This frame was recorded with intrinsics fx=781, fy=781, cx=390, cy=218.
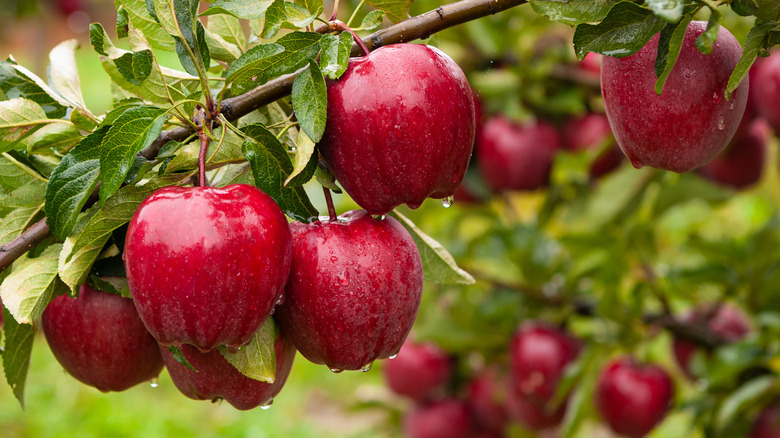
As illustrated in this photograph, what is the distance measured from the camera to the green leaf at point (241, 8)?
23.5 inches

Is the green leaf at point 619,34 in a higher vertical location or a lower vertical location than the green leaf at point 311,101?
higher

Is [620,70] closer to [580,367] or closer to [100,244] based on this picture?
[100,244]

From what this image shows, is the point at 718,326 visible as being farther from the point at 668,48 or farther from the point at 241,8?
the point at 241,8

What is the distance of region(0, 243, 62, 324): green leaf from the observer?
62 centimetres

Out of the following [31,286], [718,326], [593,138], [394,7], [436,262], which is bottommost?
[718,326]

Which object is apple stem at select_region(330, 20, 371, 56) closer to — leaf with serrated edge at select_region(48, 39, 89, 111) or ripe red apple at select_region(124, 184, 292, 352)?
ripe red apple at select_region(124, 184, 292, 352)

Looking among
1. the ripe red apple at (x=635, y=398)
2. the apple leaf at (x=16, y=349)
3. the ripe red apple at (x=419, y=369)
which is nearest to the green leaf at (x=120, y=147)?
the apple leaf at (x=16, y=349)

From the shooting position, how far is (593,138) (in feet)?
5.02

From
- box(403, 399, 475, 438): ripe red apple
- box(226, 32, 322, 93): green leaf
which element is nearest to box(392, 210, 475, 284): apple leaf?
box(226, 32, 322, 93): green leaf

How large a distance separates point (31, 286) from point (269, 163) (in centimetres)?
22

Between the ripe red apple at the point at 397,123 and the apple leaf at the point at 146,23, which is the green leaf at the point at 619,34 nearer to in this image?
the ripe red apple at the point at 397,123

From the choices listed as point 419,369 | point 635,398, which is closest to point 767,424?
point 635,398

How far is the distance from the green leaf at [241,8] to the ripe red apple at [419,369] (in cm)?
120

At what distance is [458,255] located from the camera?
1.65 meters
